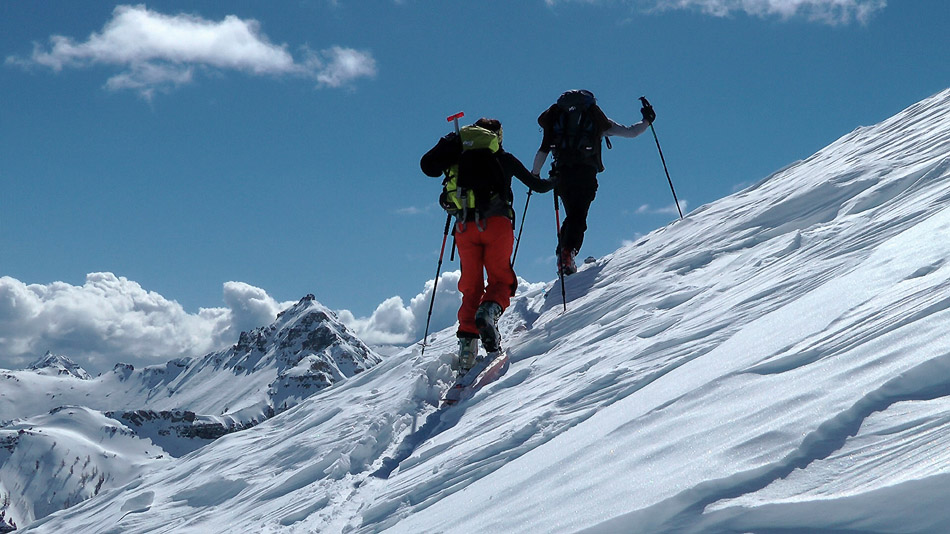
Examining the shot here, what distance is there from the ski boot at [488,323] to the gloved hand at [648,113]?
191 inches

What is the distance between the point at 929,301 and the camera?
357 cm

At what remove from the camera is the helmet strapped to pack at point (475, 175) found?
7.34m

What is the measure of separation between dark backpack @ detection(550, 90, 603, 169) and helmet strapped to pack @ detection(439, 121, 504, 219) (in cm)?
257

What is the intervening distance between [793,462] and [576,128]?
7482 mm

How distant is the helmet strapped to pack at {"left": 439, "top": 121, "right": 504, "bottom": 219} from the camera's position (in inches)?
289

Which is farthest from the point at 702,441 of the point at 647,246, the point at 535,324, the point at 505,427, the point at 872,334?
the point at 647,246

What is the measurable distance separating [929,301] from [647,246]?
7028 millimetres

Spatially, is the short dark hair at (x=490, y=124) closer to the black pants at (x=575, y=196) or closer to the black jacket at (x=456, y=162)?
the black jacket at (x=456, y=162)

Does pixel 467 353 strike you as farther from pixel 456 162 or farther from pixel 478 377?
pixel 456 162

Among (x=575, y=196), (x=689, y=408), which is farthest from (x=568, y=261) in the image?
(x=689, y=408)

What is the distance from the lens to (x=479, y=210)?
744cm

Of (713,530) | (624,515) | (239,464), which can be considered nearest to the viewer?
(713,530)

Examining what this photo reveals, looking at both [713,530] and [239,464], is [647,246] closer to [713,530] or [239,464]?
[239,464]

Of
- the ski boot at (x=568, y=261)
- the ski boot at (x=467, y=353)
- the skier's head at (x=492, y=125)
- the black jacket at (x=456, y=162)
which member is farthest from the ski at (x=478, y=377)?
the ski boot at (x=568, y=261)
